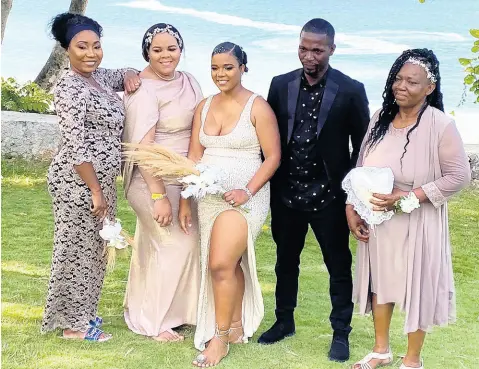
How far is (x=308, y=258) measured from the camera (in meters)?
7.30

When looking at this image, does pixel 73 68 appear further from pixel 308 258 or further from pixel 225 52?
pixel 308 258

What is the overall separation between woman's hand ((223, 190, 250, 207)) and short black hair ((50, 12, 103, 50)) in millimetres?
1230

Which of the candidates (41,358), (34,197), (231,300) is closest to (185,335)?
(231,300)

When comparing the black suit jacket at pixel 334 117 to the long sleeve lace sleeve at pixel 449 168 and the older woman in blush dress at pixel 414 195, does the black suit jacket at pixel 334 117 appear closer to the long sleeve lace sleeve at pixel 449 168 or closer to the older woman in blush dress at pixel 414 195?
the older woman in blush dress at pixel 414 195

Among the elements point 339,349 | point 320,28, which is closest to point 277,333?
point 339,349

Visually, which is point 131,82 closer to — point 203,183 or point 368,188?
point 203,183

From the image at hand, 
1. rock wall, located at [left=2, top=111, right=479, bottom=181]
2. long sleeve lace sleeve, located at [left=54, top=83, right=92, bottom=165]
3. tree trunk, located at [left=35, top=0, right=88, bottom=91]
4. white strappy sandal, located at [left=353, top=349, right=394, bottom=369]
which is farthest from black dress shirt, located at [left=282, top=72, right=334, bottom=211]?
tree trunk, located at [left=35, top=0, right=88, bottom=91]

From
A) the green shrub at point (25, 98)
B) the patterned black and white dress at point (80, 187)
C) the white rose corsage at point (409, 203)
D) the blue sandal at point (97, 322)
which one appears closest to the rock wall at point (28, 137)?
the green shrub at point (25, 98)

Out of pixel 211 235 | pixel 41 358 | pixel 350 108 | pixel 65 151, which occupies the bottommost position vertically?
pixel 41 358

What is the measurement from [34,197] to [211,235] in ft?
16.3

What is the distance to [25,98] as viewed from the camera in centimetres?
1136

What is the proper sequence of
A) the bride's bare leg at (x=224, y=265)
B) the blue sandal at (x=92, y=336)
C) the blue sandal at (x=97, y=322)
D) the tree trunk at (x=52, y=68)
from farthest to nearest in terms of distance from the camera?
the tree trunk at (x=52, y=68) → the blue sandal at (x=97, y=322) → the blue sandal at (x=92, y=336) → the bride's bare leg at (x=224, y=265)

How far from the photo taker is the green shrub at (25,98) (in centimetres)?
1121

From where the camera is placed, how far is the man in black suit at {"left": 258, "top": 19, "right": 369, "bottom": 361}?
4344mm
